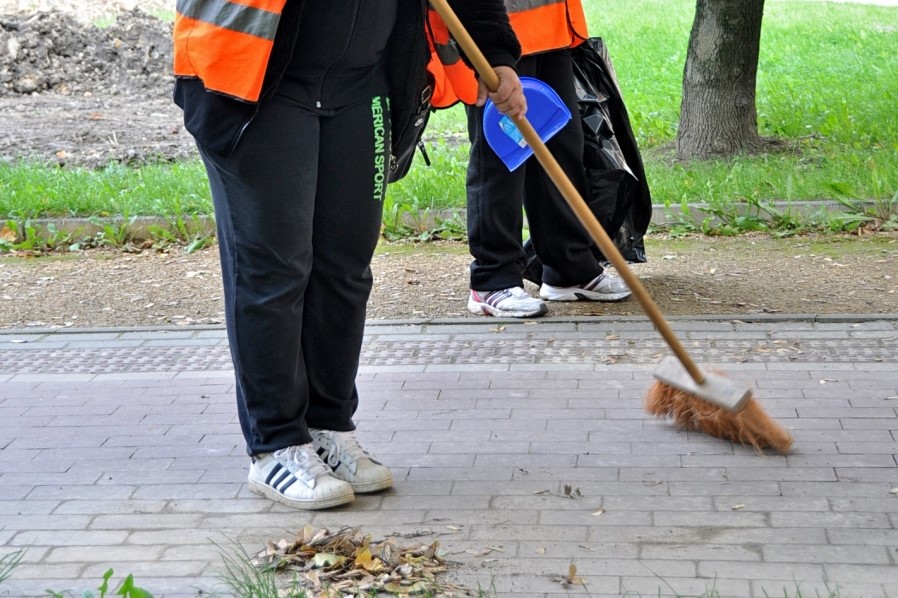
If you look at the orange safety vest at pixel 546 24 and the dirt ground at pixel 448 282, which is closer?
the orange safety vest at pixel 546 24

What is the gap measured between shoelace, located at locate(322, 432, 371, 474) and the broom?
95cm

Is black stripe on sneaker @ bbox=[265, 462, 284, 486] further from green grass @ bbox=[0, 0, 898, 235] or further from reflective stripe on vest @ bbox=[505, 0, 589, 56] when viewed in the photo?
green grass @ bbox=[0, 0, 898, 235]

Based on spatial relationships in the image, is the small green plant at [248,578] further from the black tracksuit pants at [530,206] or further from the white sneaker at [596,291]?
the white sneaker at [596,291]

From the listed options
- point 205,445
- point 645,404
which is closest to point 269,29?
point 205,445

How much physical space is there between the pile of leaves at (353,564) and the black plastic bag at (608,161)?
273 centimetres

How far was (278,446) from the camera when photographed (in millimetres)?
3586

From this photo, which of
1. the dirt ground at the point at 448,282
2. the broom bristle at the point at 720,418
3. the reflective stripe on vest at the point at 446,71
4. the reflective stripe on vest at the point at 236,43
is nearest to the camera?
the reflective stripe on vest at the point at 236,43

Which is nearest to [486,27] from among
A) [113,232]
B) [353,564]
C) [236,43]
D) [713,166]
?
[236,43]

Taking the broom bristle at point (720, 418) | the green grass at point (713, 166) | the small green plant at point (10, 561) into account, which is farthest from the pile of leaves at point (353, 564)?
the green grass at point (713, 166)

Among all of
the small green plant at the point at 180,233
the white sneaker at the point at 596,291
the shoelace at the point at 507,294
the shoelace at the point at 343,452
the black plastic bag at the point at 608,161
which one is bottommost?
the small green plant at the point at 180,233

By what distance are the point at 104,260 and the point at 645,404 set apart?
4167 millimetres

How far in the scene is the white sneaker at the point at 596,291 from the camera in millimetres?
5812

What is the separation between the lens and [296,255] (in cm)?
337

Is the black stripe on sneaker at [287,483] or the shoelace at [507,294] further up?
the black stripe on sneaker at [287,483]
